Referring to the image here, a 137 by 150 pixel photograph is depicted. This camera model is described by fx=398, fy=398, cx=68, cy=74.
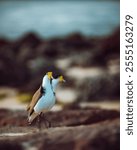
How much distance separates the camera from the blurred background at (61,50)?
188cm

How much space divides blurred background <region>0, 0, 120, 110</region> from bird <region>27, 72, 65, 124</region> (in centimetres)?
3

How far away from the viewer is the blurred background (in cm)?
188

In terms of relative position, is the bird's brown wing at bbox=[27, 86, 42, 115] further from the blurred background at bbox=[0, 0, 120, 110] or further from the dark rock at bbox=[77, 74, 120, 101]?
the dark rock at bbox=[77, 74, 120, 101]

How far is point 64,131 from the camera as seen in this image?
6.00ft

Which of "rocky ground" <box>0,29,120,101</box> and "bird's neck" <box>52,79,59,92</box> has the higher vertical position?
"rocky ground" <box>0,29,120,101</box>

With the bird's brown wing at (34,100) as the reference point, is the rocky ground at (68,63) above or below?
above

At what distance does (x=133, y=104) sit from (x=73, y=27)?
0.46 meters

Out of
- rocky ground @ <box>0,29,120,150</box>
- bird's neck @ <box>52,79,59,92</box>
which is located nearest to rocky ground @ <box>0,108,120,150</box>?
rocky ground @ <box>0,29,120,150</box>

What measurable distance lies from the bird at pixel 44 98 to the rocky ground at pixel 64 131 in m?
0.04

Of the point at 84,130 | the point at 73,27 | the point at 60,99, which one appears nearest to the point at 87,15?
the point at 73,27

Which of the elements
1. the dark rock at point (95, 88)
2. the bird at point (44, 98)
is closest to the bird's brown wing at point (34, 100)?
the bird at point (44, 98)

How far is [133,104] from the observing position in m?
1.85

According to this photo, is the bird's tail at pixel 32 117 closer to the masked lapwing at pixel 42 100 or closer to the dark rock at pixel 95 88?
the masked lapwing at pixel 42 100

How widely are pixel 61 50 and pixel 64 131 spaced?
1.28ft
